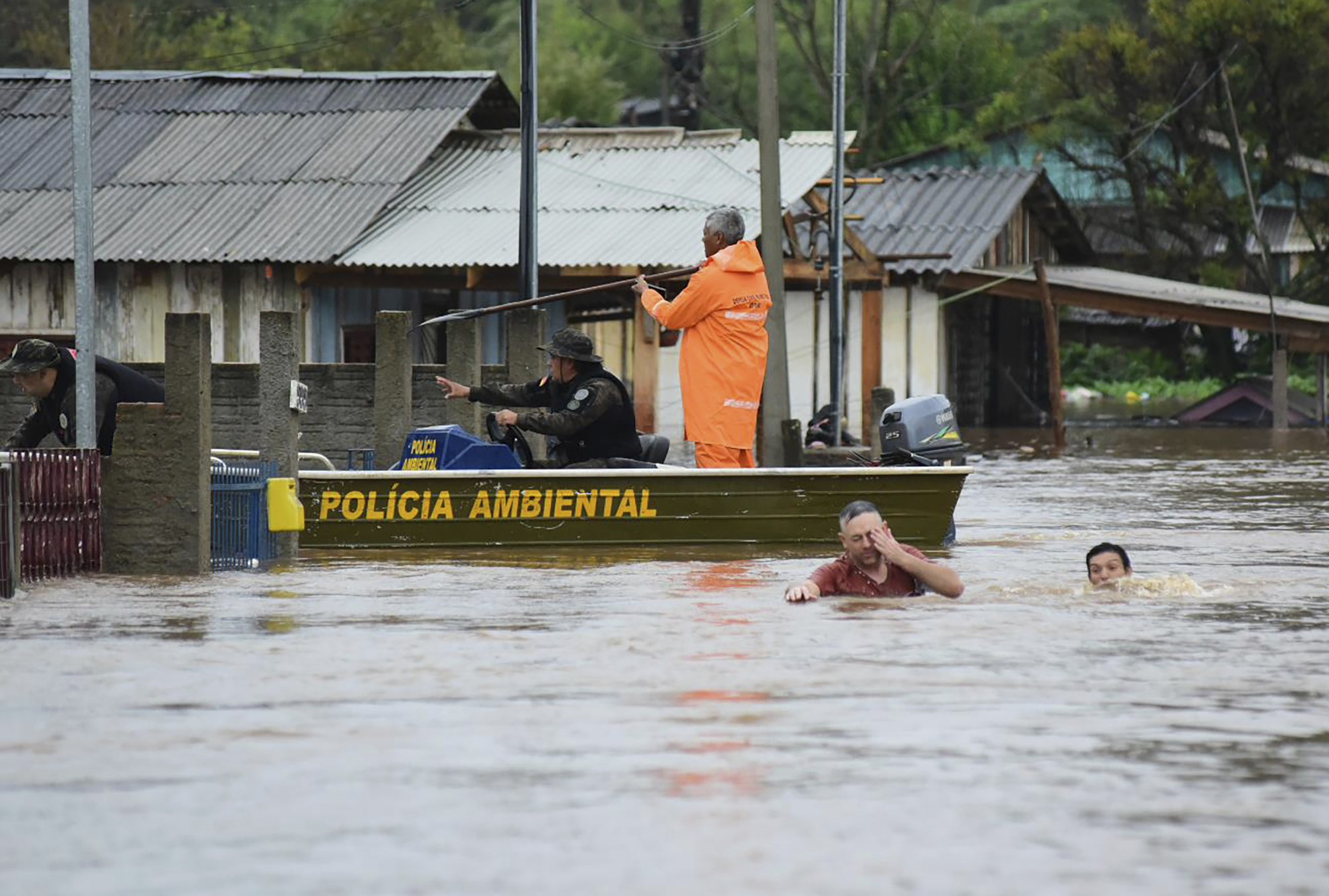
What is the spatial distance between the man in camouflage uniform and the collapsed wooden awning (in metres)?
21.3

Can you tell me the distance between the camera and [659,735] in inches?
307

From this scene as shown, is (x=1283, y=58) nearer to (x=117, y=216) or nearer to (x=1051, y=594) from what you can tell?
(x=117, y=216)

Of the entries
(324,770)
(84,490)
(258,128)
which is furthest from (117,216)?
(324,770)

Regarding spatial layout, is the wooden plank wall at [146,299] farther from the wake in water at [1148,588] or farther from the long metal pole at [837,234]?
the wake in water at [1148,588]

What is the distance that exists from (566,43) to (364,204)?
42.8 metres

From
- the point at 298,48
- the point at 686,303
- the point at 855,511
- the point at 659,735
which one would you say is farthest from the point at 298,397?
the point at 298,48

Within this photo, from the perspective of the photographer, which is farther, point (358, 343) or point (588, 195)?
point (358, 343)

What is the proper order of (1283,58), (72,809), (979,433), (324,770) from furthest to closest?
(1283,58) → (979,433) → (324,770) → (72,809)

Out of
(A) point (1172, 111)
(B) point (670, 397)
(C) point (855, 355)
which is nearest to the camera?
(B) point (670, 397)

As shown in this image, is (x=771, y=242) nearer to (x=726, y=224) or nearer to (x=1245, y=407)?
(x=726, y=224)

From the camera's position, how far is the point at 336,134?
29.8 metres

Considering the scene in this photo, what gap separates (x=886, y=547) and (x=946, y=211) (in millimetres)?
28350

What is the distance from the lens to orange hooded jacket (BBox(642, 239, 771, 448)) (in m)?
14.7

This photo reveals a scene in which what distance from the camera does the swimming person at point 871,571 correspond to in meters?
11.6
